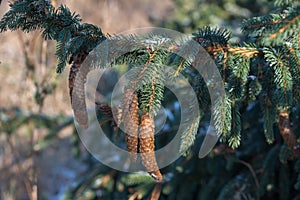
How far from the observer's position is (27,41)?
2.57 meters

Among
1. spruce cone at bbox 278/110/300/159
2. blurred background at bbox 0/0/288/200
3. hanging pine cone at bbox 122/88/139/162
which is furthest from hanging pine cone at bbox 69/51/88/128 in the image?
spruce cone at bbox 278/110/300/159

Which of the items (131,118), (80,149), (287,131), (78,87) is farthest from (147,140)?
(80,149)

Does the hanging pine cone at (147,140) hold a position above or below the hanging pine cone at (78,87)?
below

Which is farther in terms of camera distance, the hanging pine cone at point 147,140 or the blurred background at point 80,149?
the blurred background at point 80,149

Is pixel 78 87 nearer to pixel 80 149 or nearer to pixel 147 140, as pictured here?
pixel 147 140

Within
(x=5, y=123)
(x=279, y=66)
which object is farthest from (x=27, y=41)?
(x=279, y=66)

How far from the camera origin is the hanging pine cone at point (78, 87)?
1.14 metres

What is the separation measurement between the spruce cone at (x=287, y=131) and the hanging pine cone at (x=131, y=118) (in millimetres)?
587

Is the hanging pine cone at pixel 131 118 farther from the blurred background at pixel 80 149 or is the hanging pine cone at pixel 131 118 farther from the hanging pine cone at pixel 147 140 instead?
the blurred background at pixel 80 149

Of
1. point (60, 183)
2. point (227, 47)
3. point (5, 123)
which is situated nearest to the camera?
point (227, 47)

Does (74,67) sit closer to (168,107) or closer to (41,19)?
(41,19)

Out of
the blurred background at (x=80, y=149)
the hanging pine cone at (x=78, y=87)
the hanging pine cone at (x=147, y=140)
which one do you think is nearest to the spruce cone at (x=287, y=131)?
the blurred background at (x=80, y=149)

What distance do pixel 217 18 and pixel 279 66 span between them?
11.2 ft

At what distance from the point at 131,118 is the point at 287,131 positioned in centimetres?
65
